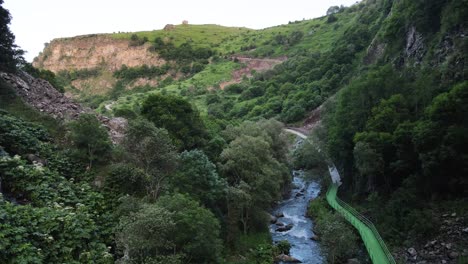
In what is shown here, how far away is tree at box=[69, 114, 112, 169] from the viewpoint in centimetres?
3269

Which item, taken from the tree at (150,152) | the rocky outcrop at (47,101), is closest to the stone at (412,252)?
the tree at (150,152)

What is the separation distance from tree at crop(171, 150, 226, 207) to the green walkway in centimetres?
1424

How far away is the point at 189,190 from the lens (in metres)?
33.7

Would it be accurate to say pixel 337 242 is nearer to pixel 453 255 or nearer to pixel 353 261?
pixel 353 261

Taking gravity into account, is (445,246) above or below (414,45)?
below

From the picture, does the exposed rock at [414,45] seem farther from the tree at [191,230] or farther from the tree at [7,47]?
the tree at [7,47]

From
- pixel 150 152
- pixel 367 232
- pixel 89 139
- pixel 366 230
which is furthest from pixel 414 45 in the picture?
pixel 89 139

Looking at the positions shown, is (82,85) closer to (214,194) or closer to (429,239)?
(214,194)

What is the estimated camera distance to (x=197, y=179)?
34.7 m

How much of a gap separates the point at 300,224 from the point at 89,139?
29.2 metres

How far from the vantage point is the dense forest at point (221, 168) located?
884 inches

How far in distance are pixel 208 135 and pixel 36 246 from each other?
108 feet

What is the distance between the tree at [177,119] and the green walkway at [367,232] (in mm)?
18490

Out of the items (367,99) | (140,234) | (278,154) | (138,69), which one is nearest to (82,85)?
(138,69)
